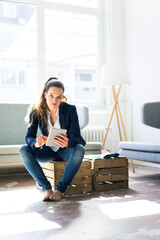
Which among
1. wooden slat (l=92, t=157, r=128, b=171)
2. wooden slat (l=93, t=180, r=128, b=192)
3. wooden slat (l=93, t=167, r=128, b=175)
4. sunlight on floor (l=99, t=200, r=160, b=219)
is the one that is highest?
wooden slat (l=92, t=157, r=128, b=171)

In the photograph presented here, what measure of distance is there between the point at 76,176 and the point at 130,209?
68 centimetres

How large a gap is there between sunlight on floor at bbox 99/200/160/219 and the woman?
1.31ft

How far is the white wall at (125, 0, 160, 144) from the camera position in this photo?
4.36 metres

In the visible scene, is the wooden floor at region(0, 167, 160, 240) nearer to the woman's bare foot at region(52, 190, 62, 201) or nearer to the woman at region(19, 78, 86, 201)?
the woman's bare foot at region(52, 190, 62, 201)

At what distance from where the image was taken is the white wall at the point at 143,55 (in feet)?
14.3

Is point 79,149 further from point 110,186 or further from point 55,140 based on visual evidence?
point 110,186

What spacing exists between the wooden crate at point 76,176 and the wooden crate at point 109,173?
0.23 feet

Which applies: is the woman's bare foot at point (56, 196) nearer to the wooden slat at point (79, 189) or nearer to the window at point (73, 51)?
the wooden slat at point (79, 189)

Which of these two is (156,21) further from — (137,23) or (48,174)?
(48,174)

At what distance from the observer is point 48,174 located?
2691mm

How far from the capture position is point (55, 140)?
7.56ft

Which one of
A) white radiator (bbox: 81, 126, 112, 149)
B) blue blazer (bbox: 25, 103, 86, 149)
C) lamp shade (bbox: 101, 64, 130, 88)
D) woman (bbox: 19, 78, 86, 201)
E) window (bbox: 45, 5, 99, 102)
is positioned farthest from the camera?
window (bbox: 45, 5, 99, 102)

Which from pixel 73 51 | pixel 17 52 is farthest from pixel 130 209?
pixel 73 51

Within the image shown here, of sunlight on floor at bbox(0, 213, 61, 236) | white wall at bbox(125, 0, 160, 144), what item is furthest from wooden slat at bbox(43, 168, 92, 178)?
white wall at bbox(125, 0, 160, 144)
